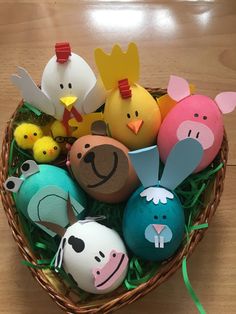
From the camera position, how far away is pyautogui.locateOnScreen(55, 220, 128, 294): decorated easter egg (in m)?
0.67

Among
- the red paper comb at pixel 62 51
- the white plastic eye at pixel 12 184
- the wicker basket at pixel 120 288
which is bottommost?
the wicker basket at pixel 120 288

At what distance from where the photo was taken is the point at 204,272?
78 cm

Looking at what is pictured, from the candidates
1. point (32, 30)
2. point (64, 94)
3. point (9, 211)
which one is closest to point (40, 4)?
point (32, 30)

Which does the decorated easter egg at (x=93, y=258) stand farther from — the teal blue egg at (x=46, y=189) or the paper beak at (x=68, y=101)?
the paper beak at (x=68, y=101)

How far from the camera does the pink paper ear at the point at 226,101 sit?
2.41 ft

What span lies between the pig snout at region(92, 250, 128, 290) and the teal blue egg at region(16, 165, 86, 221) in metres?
0.09

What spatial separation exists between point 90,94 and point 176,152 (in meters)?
0.16

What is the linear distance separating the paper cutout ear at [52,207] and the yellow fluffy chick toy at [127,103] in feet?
0.37

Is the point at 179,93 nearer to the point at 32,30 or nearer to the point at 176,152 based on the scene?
the point at 176,152

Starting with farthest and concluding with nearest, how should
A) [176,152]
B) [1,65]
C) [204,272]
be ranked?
[1,65]
[204,272]
[176,152]

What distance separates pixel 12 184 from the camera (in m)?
0.73

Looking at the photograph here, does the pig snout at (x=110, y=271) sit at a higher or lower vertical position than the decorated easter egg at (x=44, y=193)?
lower

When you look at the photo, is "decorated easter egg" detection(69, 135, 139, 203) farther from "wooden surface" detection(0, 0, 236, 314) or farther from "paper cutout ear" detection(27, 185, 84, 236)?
"wooden surface" detection(0, 0, 236, 314)

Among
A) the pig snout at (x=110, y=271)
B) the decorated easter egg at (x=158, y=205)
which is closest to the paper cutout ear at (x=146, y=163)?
the decorated easter egg at (x=158, y=205)
